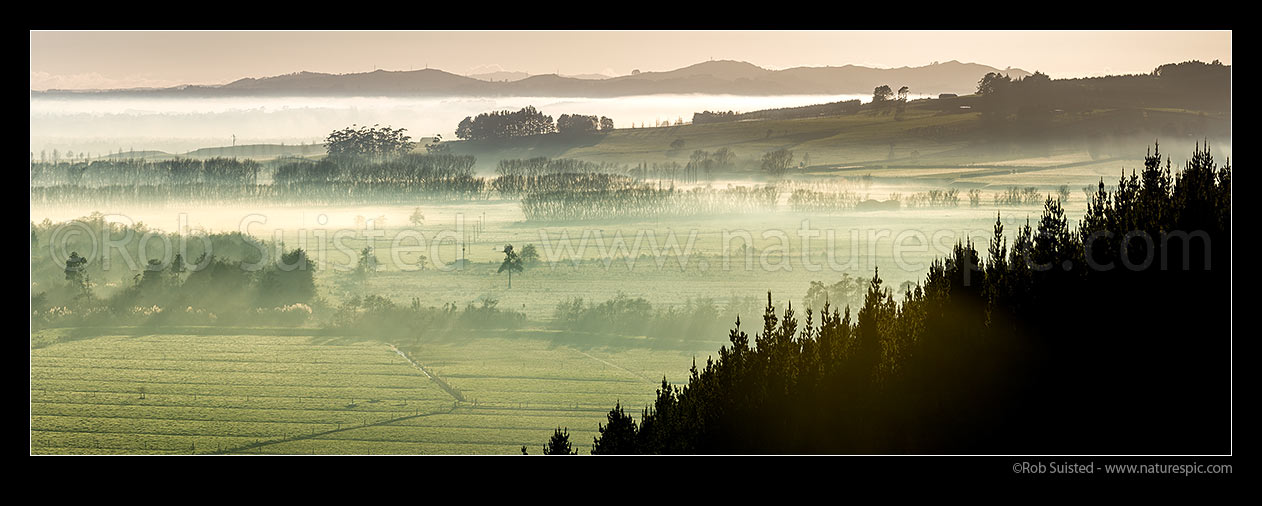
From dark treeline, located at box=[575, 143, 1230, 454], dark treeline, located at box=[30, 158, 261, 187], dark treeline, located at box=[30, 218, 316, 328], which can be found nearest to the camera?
dark treeline, located at box=[575, 143, 1230, 454]

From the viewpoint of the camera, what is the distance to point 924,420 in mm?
10812

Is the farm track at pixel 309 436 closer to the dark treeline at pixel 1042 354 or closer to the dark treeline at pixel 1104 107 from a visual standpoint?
the dark treeline at pixel 1104 107

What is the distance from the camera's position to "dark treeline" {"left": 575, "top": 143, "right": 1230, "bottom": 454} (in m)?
10.2

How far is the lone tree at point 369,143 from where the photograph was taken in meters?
33.2

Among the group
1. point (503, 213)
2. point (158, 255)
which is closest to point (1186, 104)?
point (503, 213)

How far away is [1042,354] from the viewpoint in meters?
10.7

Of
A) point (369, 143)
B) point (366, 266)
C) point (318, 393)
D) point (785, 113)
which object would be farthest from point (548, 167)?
point (366, 266)

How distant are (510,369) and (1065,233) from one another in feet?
109

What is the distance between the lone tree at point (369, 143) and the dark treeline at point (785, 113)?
10.4 meters

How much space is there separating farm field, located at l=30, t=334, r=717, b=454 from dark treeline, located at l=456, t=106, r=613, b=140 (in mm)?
10765

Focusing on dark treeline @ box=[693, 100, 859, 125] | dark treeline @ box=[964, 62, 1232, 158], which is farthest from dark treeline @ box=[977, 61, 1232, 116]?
dark treeline @ box=[693, 100, 859, 125]

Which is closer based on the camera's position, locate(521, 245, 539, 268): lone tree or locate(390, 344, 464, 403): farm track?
locate(390, 344, 464, 403): farm track

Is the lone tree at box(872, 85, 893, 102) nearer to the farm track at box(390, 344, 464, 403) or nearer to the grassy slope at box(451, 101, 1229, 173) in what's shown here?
the grassy slope at box(451, 101, 1229, 173)

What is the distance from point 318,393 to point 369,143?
471 inches
